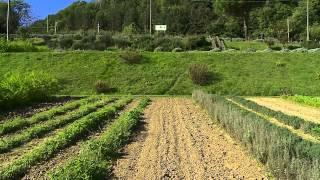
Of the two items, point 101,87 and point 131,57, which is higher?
point 131,57

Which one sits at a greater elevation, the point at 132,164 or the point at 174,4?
the point at 174,4

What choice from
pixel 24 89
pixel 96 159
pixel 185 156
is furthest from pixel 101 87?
pixel 96 159

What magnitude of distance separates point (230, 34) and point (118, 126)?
8059cm

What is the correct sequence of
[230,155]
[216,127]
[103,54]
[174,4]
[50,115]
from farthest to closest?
[174,4], [103,54], [50,115], [216,127], [230,155]

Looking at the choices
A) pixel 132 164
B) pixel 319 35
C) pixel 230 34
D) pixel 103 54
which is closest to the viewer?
pixel 132 164

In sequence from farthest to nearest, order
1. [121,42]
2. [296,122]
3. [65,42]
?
[121,42] → [65,42] → [296,122]

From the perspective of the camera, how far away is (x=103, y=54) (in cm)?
4125

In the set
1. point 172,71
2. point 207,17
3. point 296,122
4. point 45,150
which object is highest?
point 207,17

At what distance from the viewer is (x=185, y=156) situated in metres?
10.7

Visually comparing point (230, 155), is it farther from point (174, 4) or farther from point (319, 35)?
point (174, 4)

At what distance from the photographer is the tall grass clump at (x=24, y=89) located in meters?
22.4

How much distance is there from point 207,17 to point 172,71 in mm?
58194

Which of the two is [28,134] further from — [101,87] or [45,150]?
[101,87]

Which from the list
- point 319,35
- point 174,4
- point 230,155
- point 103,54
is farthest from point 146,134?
point 174,4
